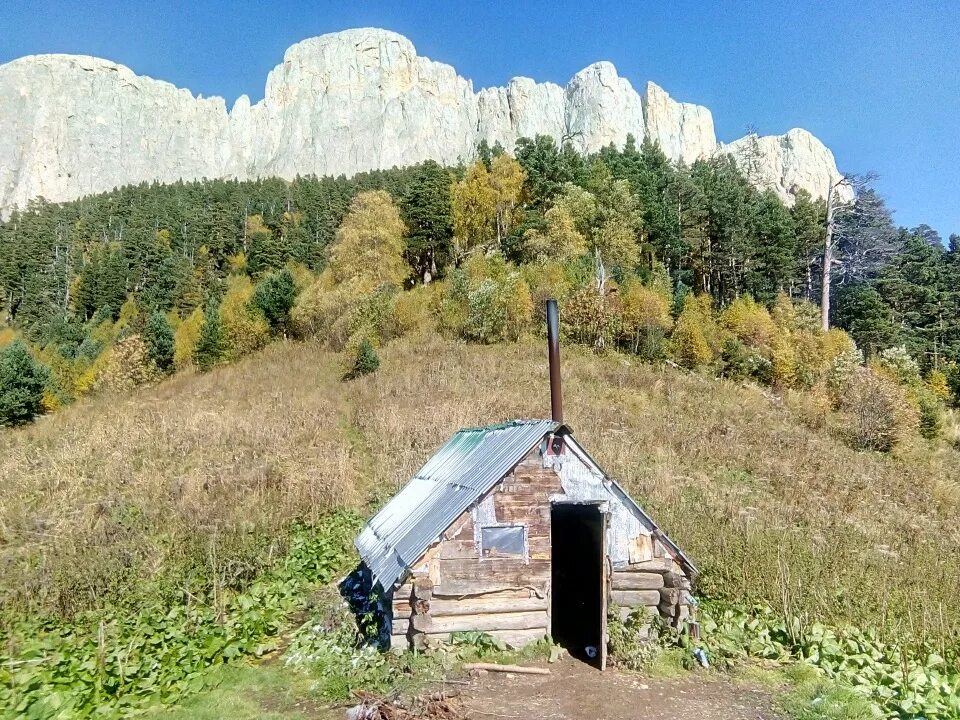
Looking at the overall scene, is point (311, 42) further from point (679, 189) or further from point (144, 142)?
point (679, 189)

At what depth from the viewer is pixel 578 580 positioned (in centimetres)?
955

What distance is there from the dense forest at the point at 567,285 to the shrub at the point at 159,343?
0.33 ft

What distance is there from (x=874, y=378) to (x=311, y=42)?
161160mm

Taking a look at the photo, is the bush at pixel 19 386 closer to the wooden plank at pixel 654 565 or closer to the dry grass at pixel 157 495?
the dry grass at pixel 157 495

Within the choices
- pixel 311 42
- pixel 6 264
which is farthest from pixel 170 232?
pixel 311 42

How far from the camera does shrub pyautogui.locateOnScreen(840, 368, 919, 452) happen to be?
862 inches

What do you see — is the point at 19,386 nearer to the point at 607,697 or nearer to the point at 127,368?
the point at 127,368

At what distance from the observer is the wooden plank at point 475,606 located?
7.51 meters

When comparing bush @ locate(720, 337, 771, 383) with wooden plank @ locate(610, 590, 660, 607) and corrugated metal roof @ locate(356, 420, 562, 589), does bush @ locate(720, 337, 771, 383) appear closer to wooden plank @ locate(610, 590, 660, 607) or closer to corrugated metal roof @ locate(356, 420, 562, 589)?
corrugated metal roof @ locate(356, 420, 562, 589)

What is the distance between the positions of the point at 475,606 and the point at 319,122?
484 feet

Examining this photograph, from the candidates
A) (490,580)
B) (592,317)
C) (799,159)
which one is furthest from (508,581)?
(799,159)

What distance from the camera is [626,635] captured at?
7.90 metres

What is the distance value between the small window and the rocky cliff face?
420ft

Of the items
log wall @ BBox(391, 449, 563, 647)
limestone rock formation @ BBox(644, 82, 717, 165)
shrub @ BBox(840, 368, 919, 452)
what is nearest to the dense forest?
shrub @ BBox(840, 368, 919, 452)
